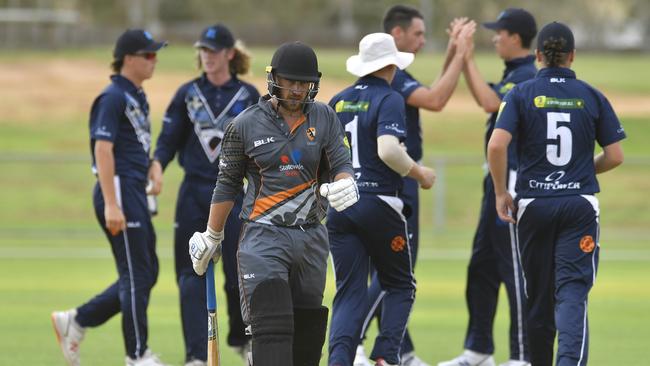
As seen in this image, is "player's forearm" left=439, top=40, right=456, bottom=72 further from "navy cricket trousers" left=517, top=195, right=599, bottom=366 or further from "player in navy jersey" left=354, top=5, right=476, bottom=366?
"navy cricket trousers" left=517, top=195, right=599, bottom=366

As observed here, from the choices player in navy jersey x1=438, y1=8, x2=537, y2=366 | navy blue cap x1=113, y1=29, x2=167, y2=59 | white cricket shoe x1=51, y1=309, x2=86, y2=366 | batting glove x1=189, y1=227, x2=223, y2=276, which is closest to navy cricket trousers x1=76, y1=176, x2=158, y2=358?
white cricket shoe x1=51, y1=309, x2=86, y2=366

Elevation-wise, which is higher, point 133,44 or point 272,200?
point 133,44

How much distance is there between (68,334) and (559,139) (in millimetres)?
4004

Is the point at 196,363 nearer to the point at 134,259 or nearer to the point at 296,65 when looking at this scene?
the point at 134,259

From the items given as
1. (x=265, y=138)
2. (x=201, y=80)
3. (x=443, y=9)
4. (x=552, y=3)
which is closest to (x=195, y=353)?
(x=201, y=80)

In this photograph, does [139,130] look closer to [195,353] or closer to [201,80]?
[201,80]

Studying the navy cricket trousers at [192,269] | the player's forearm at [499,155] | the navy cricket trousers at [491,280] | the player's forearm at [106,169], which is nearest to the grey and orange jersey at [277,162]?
the player's forearm at [499,155]

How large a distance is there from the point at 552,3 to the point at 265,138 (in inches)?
2991

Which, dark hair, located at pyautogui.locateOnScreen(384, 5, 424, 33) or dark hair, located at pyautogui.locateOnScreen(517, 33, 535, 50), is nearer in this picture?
dark hair, located at pyautogui.locateOnScreen(517, 33, 535, 50)

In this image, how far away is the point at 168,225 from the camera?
79.8 feet

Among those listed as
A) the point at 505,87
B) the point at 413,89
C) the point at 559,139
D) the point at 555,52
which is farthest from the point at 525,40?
the point at 559,139

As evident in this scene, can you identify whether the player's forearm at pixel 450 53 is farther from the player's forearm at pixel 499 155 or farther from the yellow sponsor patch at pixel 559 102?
the yellow sponsor patch at pixel 559 102

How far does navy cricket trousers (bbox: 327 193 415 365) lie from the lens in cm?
852

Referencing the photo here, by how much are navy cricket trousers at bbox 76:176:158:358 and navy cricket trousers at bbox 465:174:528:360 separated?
2522 mm
